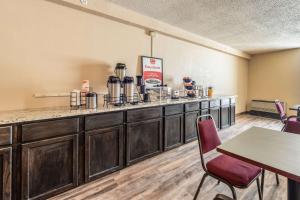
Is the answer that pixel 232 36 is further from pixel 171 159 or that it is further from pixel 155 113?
pixel 171 159

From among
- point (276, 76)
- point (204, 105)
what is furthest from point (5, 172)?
point (276, 76)

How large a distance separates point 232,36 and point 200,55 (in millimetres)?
933

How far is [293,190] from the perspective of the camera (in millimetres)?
1248

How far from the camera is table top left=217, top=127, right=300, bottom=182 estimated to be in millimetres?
997

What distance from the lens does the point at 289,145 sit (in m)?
1.37

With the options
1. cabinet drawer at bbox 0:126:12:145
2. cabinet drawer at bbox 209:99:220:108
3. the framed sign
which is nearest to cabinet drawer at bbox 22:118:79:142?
cabinet drawer at bbox 0:126:12:145

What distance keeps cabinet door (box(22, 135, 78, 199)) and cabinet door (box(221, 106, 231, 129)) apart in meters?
3.82

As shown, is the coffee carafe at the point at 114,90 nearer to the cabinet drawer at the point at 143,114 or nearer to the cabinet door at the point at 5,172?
the cabinet drawer at the point at 143,114

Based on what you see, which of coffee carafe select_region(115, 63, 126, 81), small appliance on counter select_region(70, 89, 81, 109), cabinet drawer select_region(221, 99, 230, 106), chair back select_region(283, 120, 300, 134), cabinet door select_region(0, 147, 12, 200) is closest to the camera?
cabinet door select_region(0, 147, 12, 200)

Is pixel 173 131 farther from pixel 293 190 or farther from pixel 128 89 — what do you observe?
pixel 293 190

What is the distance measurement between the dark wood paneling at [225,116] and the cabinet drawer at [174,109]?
5.87ft

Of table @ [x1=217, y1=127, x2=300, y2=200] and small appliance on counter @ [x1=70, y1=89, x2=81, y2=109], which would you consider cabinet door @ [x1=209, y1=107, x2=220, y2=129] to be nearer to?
table @ [x1=217, y1=127, x2=300, y2=200]

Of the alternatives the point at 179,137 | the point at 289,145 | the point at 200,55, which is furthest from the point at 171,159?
the point at 200,55

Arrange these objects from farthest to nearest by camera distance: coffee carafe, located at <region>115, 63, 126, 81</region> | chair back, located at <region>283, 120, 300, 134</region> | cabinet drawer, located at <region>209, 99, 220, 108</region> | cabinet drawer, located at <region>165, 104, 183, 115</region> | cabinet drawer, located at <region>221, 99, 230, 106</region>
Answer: cabinet drawer, located at <region>221, 99, 230, 106</region>, cabinet drawer, located at <region>209, 99, 220, 108</region>, cabinet drawer, located at <region>165, 104, 183, 115</region>, coffee carafe, located at <region>115, 63, 126, 81</region>, chair back, located at <region>283, 120, 300, 134</region>
